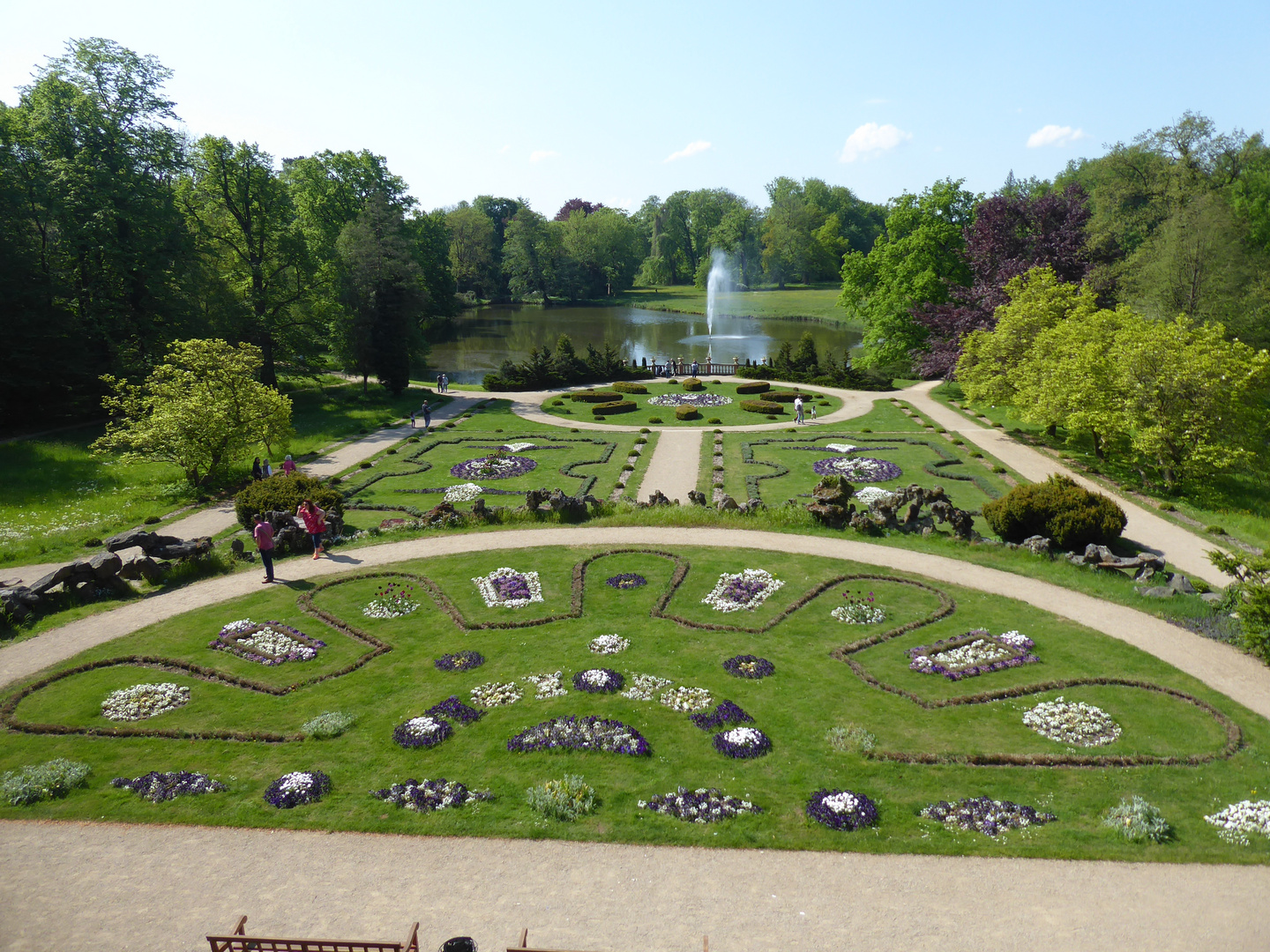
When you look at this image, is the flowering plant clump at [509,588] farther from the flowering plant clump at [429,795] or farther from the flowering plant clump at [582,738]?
the flowering plant clump at [429,795]

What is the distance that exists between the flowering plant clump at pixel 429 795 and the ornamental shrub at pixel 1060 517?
736 inches

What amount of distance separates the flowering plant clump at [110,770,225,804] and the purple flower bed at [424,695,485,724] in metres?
3.78

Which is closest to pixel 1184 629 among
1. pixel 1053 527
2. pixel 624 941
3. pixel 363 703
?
pixel 1053 527

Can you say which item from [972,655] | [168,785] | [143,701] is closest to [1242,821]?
[972,655]

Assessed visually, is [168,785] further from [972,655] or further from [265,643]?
[972,655]

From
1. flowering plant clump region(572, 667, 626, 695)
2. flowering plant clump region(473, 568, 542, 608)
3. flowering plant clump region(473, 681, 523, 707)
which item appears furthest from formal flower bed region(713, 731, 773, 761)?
flowering plant clump region(473, 568, 542, 608)

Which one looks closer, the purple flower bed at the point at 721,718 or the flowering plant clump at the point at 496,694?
the purple flower bed at the point at 721,718

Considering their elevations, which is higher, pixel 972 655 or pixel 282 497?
pixel 282 497

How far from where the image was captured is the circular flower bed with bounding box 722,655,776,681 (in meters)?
16.0

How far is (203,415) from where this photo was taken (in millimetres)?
30203

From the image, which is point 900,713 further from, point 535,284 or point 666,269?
point 666,269

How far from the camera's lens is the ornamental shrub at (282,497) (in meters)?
25.3

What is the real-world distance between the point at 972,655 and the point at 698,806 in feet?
27.1

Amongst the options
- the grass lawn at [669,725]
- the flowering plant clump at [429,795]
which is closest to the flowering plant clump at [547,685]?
the grass lawn at [669,725]
